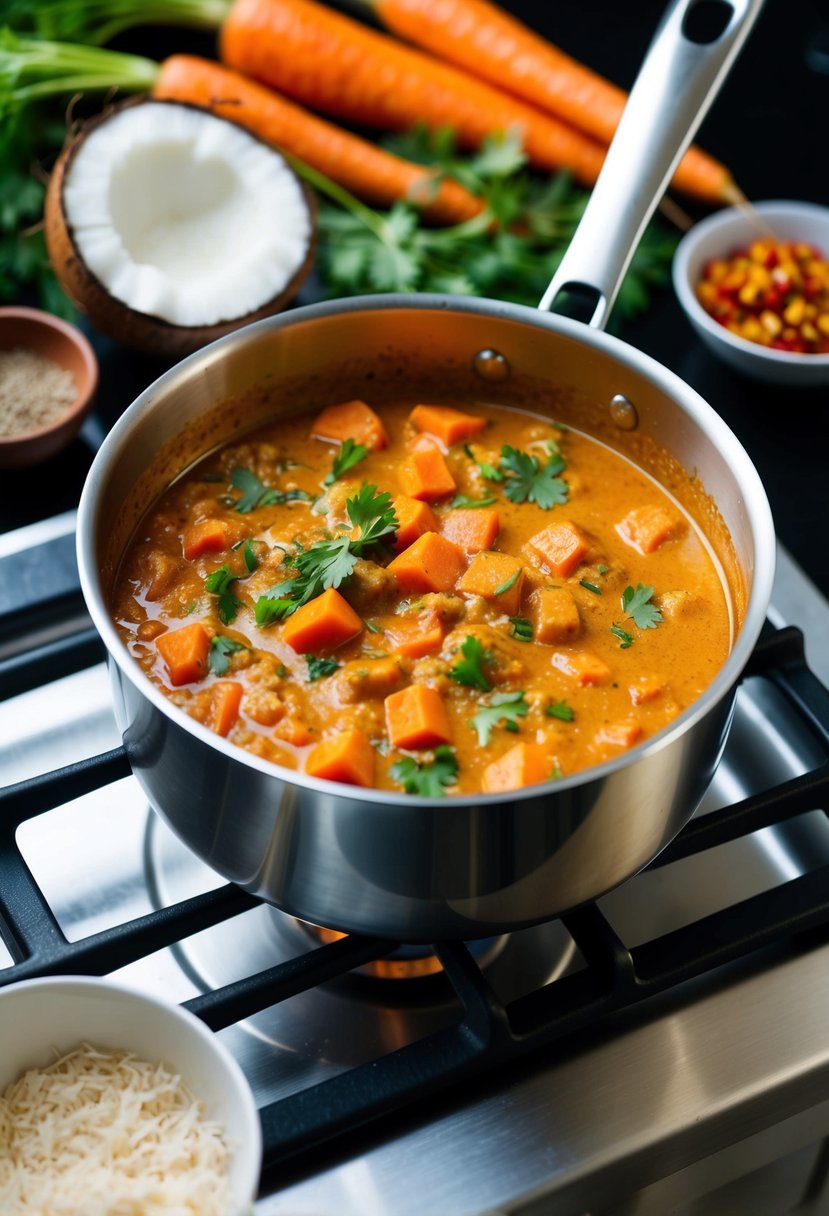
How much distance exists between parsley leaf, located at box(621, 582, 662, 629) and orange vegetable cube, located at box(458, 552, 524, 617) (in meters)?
0.15

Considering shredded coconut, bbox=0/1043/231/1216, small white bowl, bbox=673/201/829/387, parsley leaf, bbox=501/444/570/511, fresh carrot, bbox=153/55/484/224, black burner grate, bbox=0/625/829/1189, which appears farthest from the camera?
fresh carrot, bbox=153/55/484/224

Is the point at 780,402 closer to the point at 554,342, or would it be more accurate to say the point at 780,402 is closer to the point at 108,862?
the point at 554,342

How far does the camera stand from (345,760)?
153cm

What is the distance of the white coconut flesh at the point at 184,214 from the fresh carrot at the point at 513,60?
788 millimetres

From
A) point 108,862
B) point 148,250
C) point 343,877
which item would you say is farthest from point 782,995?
point 148,250

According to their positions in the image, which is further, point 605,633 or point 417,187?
point 417,187

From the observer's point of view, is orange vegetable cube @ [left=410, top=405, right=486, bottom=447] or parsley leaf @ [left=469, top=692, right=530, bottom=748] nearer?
parsley leaf @ [left=469, top=692, right=530, bottom=748]

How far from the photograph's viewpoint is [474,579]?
1.79 meters

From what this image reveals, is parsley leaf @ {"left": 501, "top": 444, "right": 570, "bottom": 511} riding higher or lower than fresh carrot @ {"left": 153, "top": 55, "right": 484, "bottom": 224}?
higher

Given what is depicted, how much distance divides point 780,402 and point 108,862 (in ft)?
5.14

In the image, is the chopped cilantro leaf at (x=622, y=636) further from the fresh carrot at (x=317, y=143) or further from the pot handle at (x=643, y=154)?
the fresh carrot at (x=317, y=143)

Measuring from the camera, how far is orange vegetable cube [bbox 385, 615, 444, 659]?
1712 mm

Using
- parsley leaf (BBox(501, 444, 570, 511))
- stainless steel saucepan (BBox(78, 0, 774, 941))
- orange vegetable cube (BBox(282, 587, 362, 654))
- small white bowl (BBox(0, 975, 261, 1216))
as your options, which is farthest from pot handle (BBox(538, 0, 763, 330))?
small white bowl (BBox(0, 975, 261, 1216))

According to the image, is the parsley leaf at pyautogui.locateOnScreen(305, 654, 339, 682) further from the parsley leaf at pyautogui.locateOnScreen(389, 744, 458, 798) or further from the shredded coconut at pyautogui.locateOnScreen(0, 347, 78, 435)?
the shredded coconut at pyautogui.locateOnScreen(0, 347, 78, 435)
